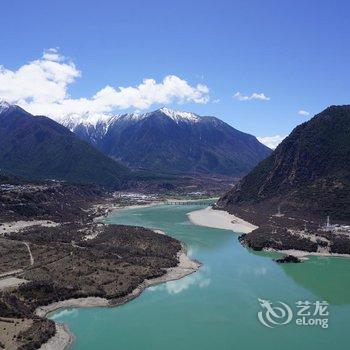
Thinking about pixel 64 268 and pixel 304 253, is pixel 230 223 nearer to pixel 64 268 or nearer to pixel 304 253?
pixel 304 253

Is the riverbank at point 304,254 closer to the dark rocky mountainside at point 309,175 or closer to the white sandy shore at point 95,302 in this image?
the white sandy shore at point 95,302

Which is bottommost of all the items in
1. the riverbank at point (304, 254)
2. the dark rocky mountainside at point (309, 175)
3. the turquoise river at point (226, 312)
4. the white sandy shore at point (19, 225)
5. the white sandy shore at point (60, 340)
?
the white sandy shore at point (60, 340)

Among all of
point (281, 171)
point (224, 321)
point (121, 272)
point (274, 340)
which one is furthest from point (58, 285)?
point (281, 171)

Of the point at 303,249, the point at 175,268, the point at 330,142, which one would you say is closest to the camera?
the point at 175,268

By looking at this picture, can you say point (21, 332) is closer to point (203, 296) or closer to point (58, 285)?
point (58, 285)

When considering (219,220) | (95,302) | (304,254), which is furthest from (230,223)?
(95,302)

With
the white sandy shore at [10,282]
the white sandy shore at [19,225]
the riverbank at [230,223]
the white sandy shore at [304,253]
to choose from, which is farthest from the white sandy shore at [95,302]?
the white sandy shore at [19,225]
